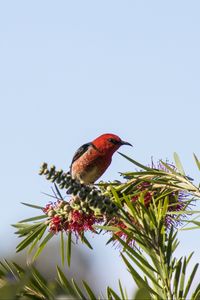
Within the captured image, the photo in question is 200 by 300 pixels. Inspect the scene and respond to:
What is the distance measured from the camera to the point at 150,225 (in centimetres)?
201

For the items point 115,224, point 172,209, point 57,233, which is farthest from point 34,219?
point 172,209

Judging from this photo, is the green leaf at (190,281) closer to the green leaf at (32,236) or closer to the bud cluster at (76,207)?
the bud cluster at (76,207)

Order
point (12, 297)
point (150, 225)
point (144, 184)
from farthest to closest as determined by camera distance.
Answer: point (144, 184)
point (150, 225)
point (12, 297)

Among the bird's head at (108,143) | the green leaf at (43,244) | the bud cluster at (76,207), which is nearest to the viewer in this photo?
the bud cluster at (76,207)

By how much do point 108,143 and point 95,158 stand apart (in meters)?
0.25

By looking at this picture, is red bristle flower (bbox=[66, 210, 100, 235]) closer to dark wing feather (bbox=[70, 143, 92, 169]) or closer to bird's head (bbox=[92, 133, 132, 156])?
bird's head (bbox=[92, 133, 132, 156])

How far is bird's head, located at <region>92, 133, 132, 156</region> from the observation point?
6.49 m

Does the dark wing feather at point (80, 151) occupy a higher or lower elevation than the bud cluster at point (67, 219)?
higher

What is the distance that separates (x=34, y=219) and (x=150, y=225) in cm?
78

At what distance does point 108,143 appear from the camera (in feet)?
21.5

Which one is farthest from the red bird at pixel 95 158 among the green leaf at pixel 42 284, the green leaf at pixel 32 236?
the green leaf at pixel 42 284

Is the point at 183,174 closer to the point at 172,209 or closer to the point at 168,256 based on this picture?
the point at 172,209

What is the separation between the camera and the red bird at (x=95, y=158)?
6.29 m

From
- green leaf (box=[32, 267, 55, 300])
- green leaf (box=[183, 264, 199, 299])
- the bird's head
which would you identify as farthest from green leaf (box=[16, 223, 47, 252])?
the bird's head
